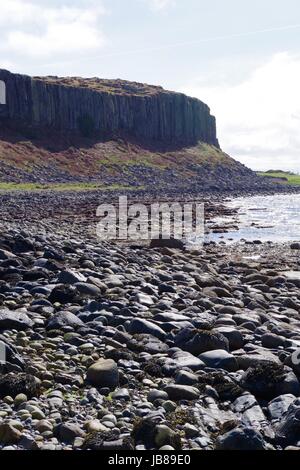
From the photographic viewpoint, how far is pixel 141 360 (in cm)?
859

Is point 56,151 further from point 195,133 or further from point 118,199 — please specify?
point 195,133

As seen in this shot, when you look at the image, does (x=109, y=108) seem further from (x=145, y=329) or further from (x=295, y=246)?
(x=145, y=329)

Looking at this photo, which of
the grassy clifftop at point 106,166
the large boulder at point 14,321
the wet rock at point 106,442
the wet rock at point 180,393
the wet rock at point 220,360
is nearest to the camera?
the wet rock at point 106,442

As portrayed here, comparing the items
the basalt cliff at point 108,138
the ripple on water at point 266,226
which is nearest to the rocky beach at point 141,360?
the ripple on water at point 266,226

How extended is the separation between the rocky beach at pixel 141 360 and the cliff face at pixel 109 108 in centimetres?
8400

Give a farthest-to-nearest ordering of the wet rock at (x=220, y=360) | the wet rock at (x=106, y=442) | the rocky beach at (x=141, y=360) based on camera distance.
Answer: the wet rock at (x=220, y=360)
the rocky beach at (x=141, y=360)
the wet rock at (x=106, y=442)

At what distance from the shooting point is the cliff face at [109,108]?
96250 millimetres

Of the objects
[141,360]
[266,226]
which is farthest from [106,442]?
[266,226]

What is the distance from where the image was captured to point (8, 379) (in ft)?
23.2

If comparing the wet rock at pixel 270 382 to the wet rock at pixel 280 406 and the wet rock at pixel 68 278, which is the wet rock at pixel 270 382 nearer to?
the wet rock at pixel 280 406

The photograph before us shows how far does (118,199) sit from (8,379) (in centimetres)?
4832

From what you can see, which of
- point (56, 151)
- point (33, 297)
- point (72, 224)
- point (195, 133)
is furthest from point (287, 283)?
point (195, 133)
